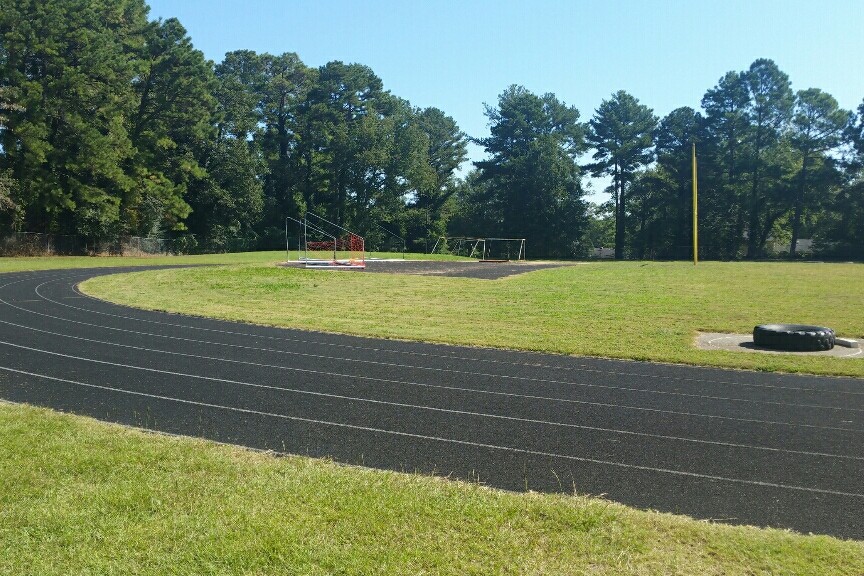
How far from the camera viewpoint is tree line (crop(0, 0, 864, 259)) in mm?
45781

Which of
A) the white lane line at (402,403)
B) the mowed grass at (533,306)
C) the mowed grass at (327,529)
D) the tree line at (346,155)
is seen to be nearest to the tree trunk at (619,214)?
the tree line at (346,155)

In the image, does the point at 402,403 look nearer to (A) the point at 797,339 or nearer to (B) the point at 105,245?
(A) the point at 797,339

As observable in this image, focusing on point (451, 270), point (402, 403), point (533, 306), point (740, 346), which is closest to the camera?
point (402, 403)

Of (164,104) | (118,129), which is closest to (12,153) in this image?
(118,129)

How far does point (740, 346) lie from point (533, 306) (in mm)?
6728

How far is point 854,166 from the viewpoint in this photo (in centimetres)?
6278

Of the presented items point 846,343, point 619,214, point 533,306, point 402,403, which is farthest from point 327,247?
point 402,403

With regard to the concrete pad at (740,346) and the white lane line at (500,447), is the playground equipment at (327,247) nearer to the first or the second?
the concrete pad at (740,346)

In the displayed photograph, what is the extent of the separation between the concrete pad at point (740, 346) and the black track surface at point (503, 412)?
185 centimetres

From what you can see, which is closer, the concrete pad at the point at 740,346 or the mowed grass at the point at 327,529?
the mowed grass at the point at 327,529

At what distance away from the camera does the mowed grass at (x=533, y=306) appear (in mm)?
12555

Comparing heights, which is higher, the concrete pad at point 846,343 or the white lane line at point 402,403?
the concrete pad at point 846,343

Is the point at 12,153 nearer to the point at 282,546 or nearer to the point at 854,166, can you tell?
the point at 282,546

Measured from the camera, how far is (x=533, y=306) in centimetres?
1858
